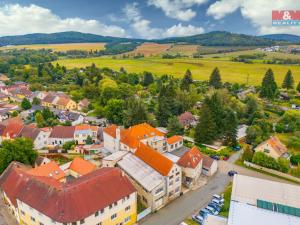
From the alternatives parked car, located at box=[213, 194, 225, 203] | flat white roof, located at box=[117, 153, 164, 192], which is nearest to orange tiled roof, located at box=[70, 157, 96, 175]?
flat white roof, located at box=[117, 153, 164, 192]

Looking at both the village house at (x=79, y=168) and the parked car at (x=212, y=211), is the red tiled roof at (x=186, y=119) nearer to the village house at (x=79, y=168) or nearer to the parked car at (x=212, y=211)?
the village house at (x=79, y=168)

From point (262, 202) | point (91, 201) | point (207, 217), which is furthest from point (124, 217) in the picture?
point (262, 202)

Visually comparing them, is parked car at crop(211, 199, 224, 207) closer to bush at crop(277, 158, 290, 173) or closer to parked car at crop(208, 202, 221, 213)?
parked car at crop(208, 202, 221, 213)

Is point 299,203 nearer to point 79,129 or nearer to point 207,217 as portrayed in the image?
point 207,217

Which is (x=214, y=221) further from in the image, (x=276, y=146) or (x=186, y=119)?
(x=186, y=119)

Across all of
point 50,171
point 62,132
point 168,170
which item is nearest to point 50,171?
point 50,171

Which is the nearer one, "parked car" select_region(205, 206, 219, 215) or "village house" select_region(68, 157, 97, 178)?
"parked car" select_region(205, 206, 219, 215)
